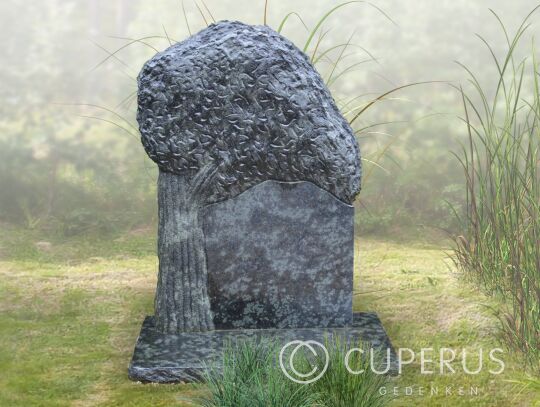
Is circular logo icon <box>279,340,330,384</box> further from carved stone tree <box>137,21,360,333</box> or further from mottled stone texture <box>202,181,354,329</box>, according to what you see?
carved stone tree <box>137,21,360,333</box>

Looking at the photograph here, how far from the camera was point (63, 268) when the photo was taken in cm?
691

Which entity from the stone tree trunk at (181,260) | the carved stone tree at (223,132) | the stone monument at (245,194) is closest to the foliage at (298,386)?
the stone monument at (245,194)

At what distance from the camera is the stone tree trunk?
493 cm

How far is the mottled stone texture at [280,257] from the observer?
4.98m

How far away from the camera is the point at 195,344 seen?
486 cm

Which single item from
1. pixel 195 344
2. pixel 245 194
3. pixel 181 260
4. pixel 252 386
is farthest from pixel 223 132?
pixel 252 386

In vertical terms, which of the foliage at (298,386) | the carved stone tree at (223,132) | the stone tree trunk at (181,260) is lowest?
the foliage at (298,386)

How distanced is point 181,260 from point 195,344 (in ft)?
1.49

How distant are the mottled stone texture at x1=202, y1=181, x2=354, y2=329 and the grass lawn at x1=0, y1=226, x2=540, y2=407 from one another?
0.52 meters

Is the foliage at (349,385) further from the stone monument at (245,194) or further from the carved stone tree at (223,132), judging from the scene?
the carved stone tree at (223,132)

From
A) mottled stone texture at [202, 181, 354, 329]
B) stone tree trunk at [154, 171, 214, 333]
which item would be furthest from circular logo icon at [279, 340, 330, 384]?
stone tree trunk at [154, 171, 214, 333]

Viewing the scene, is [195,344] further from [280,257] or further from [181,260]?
[280,257]

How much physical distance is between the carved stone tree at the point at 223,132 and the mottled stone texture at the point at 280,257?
0.07 metres

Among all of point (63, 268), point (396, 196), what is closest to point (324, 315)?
point (63, 268)
